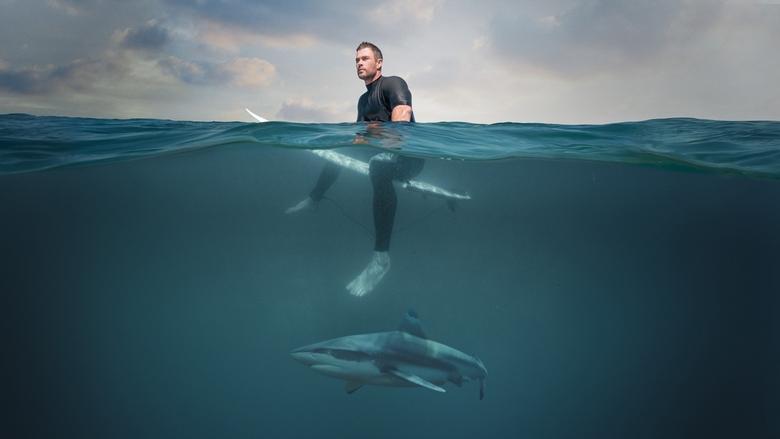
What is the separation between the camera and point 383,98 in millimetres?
7246

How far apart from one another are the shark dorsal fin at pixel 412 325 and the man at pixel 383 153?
69.1 inches

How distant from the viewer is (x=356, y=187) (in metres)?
11.6

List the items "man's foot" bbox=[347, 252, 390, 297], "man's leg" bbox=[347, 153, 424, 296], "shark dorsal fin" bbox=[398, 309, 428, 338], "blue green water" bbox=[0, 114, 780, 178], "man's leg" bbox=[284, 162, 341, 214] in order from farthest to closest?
1. "man's leg" bbox=[284, 162, 341, 214]
2. "blue green water" bbox=[0, 114, 780, 178]
3. "man's foot" bbox=[347, 252, 390, 297]
4. "man's leg" bbox=[347, 153, 424, 296]
5. "shark dorsal fin" bbox=[398, 309, 428, 338]

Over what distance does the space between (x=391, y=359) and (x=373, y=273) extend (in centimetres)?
255

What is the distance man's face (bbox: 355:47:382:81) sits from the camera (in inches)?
284

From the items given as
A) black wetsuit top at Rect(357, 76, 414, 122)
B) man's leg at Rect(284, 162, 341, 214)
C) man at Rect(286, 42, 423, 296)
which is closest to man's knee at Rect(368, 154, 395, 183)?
man at Rect(286, 42, 423, 296)

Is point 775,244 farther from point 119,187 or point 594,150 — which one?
point 119,187

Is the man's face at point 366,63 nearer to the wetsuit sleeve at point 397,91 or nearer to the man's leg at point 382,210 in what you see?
the wetsuit sleeve at point 397,91

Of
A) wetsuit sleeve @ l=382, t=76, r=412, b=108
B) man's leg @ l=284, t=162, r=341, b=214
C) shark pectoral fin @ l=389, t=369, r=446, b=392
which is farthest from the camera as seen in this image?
man's leg @ l=284, t=162, r=341, b=214

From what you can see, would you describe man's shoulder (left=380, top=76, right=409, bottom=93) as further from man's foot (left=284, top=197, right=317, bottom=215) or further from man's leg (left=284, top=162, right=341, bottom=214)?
man's foot (left=284, top=197, right=317, bottom=215)

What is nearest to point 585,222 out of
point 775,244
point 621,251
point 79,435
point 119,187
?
point 621,251

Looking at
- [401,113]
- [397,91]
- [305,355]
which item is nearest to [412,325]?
[305,355]

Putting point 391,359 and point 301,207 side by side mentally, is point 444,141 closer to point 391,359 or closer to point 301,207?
point 391,359

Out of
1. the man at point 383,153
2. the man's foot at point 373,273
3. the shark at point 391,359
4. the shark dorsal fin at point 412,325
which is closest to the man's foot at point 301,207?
the man at point 383,153
